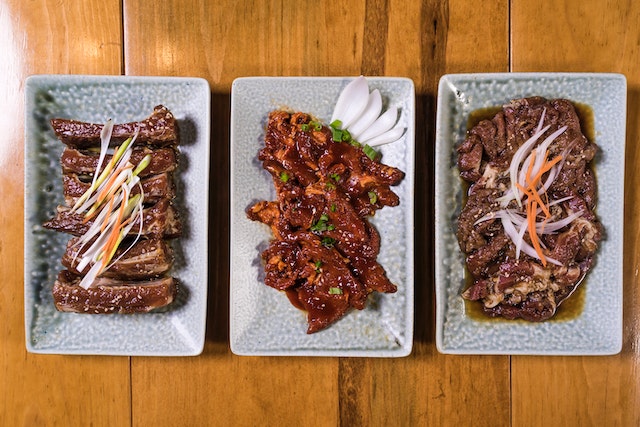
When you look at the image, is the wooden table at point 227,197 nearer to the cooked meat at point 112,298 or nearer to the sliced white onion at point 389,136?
the sliced white onion at point 389,136

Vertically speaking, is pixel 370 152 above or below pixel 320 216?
above

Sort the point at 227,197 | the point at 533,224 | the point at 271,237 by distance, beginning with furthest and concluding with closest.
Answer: the point at 227,197
the point at 271,237
the point at 533,224

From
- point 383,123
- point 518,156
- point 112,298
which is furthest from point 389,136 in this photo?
point 112,298

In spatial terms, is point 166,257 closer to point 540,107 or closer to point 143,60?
point 143,60

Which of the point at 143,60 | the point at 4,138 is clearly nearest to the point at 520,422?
the point at 143,60

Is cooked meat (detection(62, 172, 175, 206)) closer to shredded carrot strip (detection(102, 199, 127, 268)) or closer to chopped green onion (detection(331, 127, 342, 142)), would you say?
shredded carrot strip (detection(102, 199, 127, 268))

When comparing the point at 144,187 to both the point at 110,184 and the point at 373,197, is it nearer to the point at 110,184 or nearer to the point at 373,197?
the point at 110,184

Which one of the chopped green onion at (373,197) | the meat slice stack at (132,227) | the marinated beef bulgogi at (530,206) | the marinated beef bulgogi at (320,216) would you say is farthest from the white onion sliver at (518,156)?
the meat slice stack at (132,227)
